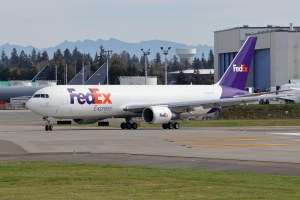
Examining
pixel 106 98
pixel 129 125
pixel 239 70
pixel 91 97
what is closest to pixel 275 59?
pixel 239 70

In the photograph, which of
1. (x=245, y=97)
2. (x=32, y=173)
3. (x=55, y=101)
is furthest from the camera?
(x=245, y=97)

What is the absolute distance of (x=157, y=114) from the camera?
2219 inches

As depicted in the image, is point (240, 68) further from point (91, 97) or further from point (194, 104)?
point (91, 97)

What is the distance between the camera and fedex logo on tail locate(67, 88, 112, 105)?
5456cm

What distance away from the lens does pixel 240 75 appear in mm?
63375

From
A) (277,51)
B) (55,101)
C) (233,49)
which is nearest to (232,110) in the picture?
(55,101)

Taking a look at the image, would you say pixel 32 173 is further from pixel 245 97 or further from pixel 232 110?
pixel 232 110

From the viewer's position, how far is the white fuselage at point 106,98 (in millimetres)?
54062

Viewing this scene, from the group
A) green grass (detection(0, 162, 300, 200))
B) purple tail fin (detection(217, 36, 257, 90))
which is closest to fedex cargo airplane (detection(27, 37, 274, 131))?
purple tail fin (detection(217, 36, 257, 90))

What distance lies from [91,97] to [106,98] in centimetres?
151

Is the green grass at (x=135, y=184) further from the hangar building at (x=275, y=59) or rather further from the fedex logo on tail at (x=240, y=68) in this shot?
the hangar building at (x=275, y=59)

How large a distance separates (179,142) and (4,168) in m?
15.6

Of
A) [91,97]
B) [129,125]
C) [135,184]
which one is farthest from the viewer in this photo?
[129,125]

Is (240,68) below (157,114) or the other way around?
the other way around
